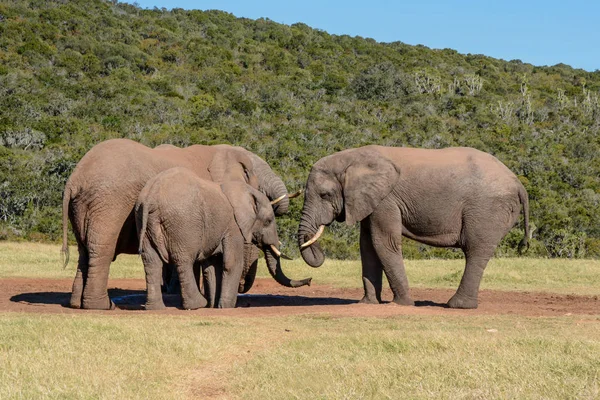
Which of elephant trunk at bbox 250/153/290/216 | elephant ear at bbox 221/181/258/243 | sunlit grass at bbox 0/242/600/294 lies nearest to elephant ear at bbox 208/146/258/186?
elephant trunk at bbox 250/153/290/216

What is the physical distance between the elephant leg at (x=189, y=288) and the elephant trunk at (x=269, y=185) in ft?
9.66

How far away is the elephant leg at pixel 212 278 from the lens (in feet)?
46.5

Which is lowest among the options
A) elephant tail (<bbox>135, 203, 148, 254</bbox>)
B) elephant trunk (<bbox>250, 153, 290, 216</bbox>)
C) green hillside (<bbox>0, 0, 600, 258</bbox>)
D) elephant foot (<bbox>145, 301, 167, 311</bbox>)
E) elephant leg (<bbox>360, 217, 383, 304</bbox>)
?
elephant foot (<bbox>145, 301, 167, 311</bbox>)

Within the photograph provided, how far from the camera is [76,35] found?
6938cm

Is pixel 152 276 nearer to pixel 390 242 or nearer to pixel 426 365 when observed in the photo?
pixel 390 242

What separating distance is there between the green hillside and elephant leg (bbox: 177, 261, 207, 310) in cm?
1367

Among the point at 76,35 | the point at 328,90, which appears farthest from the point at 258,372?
the point at 76,35

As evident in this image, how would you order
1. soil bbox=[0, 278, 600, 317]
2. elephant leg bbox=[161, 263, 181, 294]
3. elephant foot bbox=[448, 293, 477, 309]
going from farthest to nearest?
elephant leg bbox=[161, 263, 181, 294]
elephant foot bbox=[448, 293, 477, 309]
soil bbox=[0, 278, 600, 317]

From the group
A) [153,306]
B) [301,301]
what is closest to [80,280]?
[153,306]

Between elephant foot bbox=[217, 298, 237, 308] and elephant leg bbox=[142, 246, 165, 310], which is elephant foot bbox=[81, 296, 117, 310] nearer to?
elephant leg bbox=[142, 246, 165, 310]

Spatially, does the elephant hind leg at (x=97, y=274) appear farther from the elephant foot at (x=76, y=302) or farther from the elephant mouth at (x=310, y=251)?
the elephant mouth at (x=310, y=251)

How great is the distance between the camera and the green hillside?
3272 centimetres

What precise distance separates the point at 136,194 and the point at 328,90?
5460 cm

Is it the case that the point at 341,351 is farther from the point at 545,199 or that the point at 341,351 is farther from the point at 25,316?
the point at 545,199
